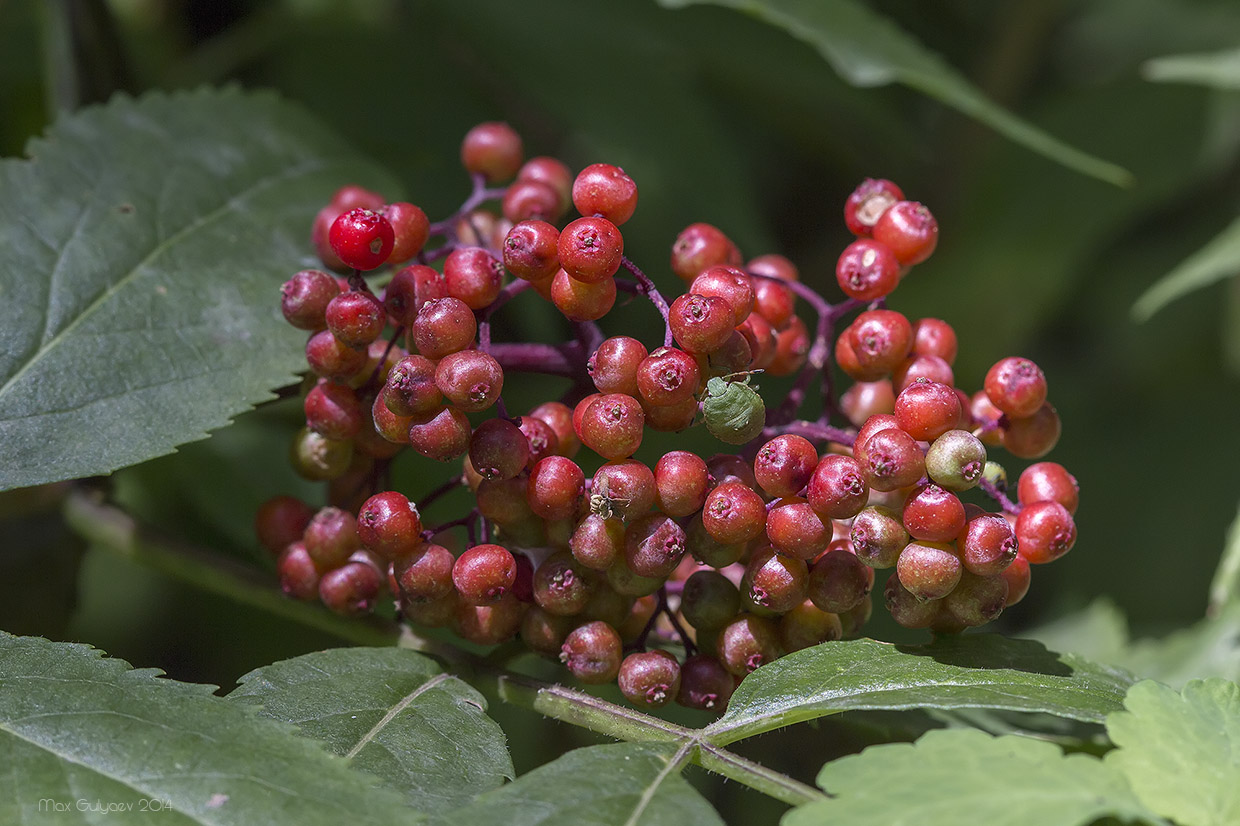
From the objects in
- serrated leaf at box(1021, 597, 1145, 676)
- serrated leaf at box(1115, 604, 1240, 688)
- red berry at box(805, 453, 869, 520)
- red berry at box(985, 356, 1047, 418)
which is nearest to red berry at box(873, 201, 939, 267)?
red berry at box(985, 356, 1047, 418)

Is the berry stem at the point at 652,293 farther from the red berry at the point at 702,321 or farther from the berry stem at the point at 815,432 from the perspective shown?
the berry stem at the point at 815,432

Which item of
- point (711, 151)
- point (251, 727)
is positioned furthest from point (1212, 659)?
point (251, 727)

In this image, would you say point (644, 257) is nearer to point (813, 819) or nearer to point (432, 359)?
point (432, 359)

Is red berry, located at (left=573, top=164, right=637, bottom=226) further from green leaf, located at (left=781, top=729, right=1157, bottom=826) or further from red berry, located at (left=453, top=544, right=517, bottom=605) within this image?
green leaf, located at (left=781, top=729, right=1157, bottom=826)

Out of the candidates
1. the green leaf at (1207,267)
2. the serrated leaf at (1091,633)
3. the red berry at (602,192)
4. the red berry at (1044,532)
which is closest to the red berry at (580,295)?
the red berry at (602,192)

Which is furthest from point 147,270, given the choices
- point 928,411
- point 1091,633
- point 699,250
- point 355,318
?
point 1091,633
